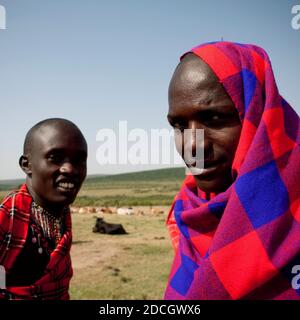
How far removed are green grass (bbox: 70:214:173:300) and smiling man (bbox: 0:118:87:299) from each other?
11.3ft

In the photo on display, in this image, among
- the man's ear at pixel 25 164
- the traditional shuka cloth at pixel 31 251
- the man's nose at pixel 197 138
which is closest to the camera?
the man's nose at pixel 197 138

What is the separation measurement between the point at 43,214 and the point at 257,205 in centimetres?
159

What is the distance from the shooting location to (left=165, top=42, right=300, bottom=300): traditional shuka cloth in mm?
1245

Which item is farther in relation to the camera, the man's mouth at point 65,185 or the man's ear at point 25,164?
the man's ear at point 25,164

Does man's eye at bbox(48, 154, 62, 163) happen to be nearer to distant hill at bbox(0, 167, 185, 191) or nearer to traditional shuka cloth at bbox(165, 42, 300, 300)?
traditional shuka cloth at bbox(165, 42, 300, 300)

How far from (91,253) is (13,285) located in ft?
24.0

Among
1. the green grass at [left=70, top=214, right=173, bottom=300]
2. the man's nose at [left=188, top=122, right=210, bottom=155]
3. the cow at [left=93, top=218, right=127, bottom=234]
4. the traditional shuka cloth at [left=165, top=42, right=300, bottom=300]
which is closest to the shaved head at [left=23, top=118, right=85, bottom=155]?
the man's nose at [left=188, top=122, right=210, bottom=155]

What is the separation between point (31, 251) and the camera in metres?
2.16

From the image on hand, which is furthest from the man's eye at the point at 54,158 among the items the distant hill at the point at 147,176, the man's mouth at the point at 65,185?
the distant hill at the point at 147,176

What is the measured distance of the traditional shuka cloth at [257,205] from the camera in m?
1.25

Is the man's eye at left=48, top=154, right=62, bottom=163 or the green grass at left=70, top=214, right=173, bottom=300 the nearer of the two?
the man's eye at left=48, top=154, right=62, bottom=163

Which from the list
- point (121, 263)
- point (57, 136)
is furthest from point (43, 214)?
point (121, 263)

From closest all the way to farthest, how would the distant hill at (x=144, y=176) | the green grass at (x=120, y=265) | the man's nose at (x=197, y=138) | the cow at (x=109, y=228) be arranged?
1. the man's nose at (x=197, y=138)
2. the green grass at (x=120, y=265)
3. the cow at (x=109, y=228)
4. the distant hill at (x=144, y=176)

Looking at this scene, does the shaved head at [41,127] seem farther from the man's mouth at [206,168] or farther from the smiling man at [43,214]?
the man's mouth at [206,168]
